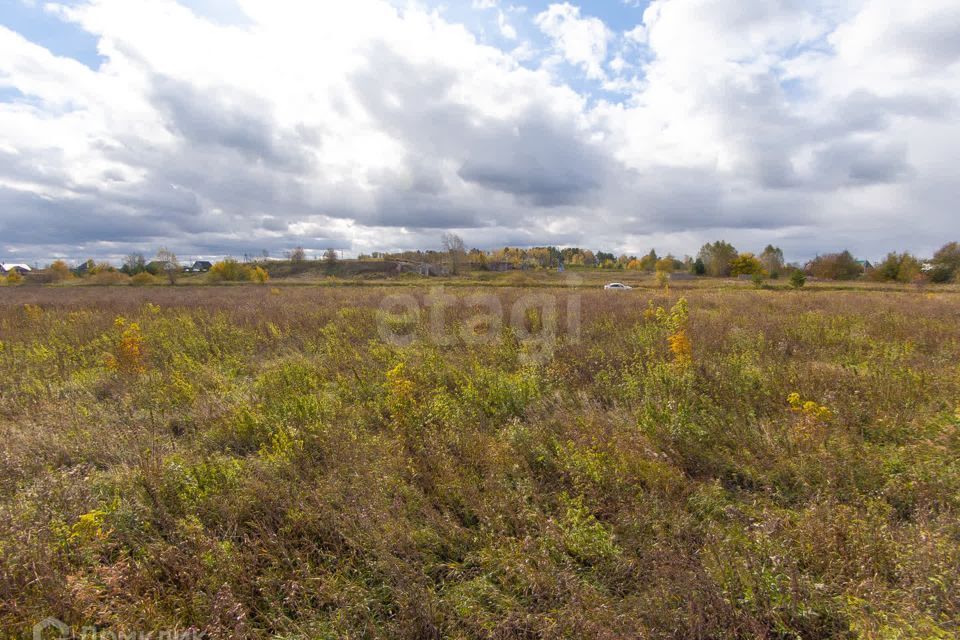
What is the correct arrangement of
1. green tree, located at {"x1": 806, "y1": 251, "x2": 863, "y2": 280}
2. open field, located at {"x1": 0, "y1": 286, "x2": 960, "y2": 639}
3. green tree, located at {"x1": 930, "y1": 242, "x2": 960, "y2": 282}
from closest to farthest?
open field, located at {"x1": 0, "y1": 286, "x2": 960, "y2": 639} < green tree, located at {"x1": 930, "y1": 242, "x2": 960, "y2": 282} < green tree, located at {"x1": 806, "y1": 251, "x2": 863, "y2": 280}

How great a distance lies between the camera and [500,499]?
10.6 ft

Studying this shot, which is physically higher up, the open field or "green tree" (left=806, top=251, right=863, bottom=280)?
"green tree" (left=806, top=251, right=863, bottom=280)

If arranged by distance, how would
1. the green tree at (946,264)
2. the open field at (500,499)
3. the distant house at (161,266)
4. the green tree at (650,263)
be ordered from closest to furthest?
the open field at (500,499)
the green tree at (946,264)
the distant house at (161,266)
the green tree at (650,263)

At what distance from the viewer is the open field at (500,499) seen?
90.1 inches

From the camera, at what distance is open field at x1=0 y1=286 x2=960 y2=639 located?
2.29 meters

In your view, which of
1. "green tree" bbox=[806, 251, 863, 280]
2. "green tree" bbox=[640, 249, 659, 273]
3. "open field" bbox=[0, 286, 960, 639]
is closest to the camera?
"open field" bbox=[0, 286, 960, 639]

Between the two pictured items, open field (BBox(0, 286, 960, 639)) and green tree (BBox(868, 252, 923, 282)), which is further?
green tree (BBox(868, 252, 923, 282))

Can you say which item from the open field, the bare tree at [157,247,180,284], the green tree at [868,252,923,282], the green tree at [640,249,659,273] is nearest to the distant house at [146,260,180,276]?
the bare tree at [157,247,180,284]

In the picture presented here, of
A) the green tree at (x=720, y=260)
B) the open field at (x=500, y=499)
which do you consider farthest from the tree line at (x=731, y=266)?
the open field at (x=500, y=499)

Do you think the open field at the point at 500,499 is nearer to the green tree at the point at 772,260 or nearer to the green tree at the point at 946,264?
the green tree at the point at 946,264

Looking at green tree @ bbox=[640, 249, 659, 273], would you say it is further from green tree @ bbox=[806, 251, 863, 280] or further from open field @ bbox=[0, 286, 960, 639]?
open field @ bbox=[0, 286, 960, 639]

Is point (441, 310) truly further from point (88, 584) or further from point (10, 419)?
point (88, 584)

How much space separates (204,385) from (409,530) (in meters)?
5.44

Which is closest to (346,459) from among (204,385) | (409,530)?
(409,530)
